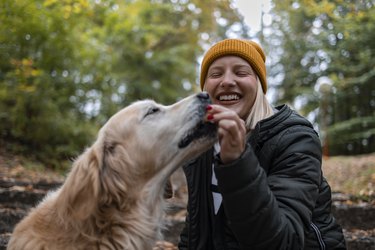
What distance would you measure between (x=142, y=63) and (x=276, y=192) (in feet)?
41.7

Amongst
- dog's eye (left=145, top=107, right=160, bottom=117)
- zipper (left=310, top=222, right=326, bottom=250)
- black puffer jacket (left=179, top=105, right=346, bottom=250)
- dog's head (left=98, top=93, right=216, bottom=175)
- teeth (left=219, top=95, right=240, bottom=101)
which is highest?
teeth (left=219, top=95, right=240, bottom=101)

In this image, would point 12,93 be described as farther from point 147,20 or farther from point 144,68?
point 147,20

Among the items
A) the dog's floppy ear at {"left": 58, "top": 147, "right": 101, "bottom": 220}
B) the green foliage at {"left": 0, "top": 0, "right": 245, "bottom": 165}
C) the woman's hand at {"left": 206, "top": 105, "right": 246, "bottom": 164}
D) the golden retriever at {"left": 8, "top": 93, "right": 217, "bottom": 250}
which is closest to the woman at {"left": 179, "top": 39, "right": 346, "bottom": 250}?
the woman's hand at {"left": 206, "top": 105, "right": 246, "bottom": 164}

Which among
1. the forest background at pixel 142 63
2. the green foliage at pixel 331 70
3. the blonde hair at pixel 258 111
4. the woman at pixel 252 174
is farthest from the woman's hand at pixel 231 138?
the green foliage at pixel 331 70

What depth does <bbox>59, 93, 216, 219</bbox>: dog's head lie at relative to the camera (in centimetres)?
238

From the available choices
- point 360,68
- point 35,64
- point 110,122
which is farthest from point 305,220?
point 360,68

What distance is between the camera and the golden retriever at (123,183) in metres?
2.29

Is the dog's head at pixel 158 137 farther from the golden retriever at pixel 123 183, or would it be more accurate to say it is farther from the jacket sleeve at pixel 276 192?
the jacket sleeve at pixel 276 192

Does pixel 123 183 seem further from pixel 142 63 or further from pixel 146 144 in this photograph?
pixel 142 63

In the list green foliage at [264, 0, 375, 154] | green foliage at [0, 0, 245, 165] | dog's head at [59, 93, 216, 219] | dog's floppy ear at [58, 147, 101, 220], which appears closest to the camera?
dog's floppy ear at [58, 147, 101, 220]

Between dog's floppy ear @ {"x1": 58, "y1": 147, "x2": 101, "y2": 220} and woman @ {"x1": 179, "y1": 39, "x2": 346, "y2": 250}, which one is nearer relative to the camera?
woman @ {"x1": 179, "y1": 39, "x2": 346, "y2": 250}

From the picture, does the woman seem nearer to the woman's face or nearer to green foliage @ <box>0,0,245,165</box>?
the woman's face

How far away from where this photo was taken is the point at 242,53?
2711mm

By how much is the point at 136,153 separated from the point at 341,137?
38.3ft
